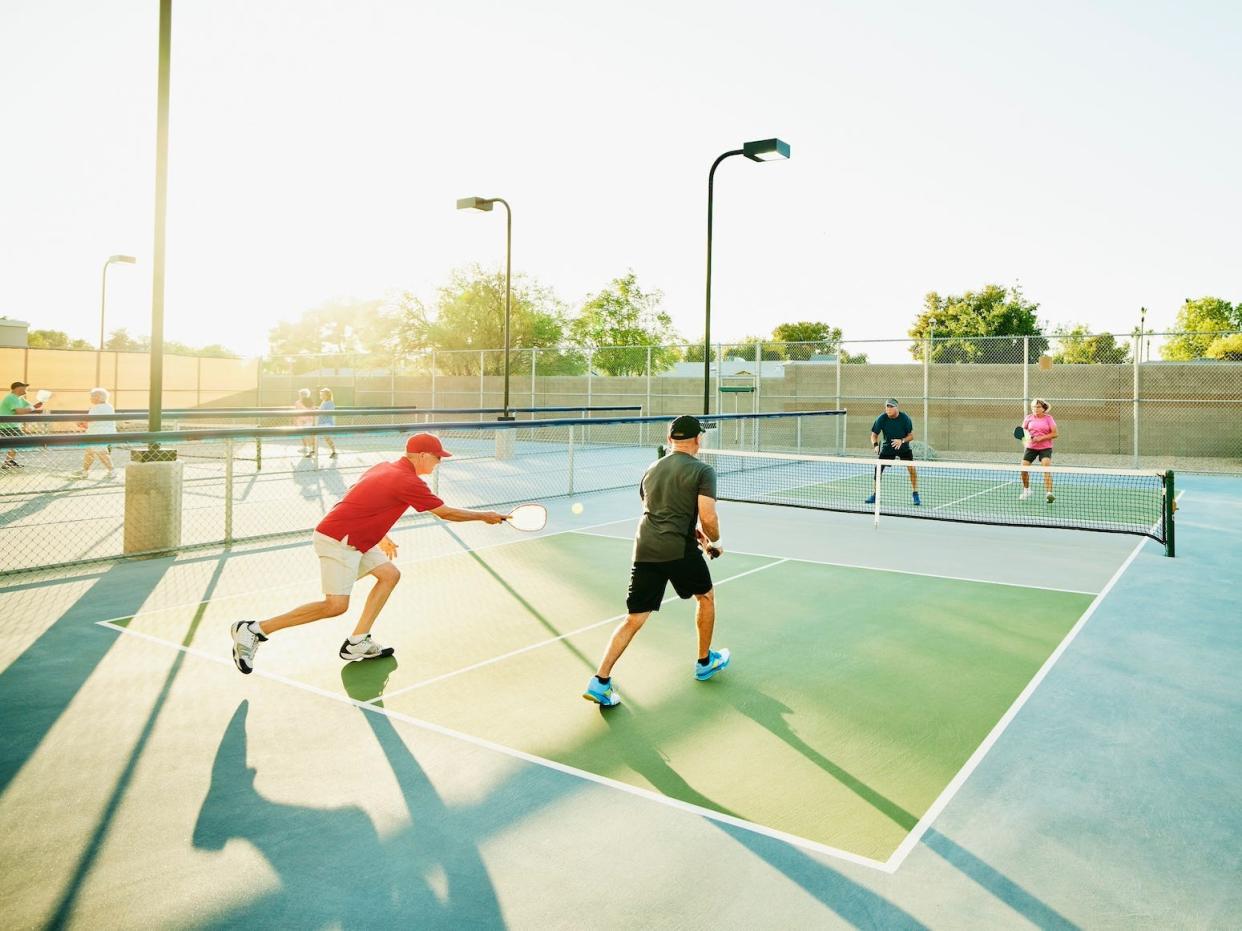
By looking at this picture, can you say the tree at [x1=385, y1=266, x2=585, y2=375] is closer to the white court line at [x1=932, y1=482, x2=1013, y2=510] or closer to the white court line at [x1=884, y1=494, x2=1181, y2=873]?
the white court line at [x1=932, y1=482, x2=1013, y2=510]

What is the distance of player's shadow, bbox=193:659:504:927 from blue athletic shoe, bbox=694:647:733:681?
7.72 feet

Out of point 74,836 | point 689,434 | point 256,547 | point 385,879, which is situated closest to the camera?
point 385,879

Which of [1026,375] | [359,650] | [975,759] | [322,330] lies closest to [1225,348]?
[1026,375]

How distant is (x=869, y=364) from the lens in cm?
3069

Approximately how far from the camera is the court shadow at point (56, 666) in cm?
534

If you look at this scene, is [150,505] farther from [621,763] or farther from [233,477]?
[621,763]

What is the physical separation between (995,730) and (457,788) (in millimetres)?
3448

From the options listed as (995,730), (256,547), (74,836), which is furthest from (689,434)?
(256,547)

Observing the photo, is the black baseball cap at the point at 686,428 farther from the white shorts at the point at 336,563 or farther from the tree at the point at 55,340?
the tree at the point at 55,340

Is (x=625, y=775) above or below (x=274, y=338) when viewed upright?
below

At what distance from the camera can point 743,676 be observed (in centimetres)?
671

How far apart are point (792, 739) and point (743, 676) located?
1.20 metres

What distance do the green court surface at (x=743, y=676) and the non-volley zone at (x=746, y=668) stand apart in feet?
0.06

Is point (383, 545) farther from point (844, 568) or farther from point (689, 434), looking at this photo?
point (844, 568)
